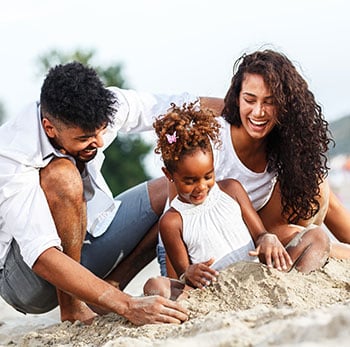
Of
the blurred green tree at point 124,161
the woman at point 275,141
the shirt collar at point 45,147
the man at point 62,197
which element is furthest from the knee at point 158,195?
the blurred green tree at point 124,161

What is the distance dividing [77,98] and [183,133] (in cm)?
52

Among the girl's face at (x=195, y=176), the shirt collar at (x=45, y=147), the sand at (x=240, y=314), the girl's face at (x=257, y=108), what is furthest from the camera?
the girl's face at (x=257, y=108)

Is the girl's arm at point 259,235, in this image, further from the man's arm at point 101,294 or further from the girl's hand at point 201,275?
the man's arm at point 101,294

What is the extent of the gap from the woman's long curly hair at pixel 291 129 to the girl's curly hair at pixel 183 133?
37cm

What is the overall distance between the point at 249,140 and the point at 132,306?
1129 mm

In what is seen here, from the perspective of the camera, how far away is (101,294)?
11.6ft

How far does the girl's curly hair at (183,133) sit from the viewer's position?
3682 mm

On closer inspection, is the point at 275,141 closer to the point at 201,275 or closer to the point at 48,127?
the point at 201,275

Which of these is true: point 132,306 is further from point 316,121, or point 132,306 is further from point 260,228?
point 316,121

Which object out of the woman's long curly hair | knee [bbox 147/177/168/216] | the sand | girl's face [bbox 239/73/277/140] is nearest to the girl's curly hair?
girl's face [bbox 239/73/277/140]

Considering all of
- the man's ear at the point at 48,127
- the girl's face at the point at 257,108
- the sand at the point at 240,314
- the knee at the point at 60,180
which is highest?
the girl's face at the point at 257,108

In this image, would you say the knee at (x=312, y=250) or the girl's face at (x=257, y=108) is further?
the girl's face at (x=257, y=108)

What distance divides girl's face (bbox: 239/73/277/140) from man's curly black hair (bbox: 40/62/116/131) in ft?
2.25

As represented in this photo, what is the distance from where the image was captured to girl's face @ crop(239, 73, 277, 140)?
397 cm
